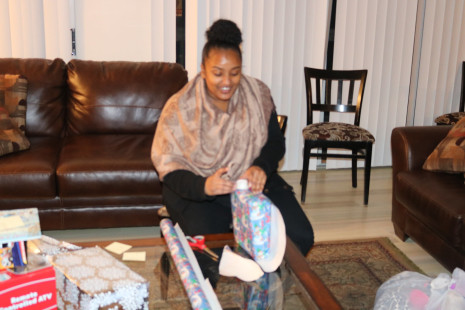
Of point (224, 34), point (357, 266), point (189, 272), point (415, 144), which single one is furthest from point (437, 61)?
point (189, 272)

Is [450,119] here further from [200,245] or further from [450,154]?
[200,245]

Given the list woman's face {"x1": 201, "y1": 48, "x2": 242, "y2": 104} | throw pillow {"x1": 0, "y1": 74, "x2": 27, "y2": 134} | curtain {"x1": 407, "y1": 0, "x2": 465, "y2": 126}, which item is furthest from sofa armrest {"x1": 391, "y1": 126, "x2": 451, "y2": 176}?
throw pillow {"x1": 0, "y1": 74, "x2": 27, "y2": 134}

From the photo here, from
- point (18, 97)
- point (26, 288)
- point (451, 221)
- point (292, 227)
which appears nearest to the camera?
point (26, 288)

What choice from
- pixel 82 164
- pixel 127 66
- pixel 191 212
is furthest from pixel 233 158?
pixel 127 66

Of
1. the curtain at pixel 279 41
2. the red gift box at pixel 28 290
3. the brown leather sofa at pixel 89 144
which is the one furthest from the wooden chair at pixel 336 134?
the red gift box at pixel 28 290

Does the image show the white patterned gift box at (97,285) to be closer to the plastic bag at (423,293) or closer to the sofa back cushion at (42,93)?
the plastic bag at (423,293)

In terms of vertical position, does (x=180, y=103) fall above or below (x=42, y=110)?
above

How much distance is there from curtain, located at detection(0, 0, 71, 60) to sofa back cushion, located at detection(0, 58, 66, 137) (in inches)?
16.6

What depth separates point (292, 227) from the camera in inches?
71.4

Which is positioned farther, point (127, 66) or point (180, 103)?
point (127, 66)

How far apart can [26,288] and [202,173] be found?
92 cm

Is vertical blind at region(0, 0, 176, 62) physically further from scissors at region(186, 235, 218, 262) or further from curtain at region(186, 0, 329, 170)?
scissors at region(186, 235, 218, 262)

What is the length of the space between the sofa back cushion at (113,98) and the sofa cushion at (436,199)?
4.84 feet

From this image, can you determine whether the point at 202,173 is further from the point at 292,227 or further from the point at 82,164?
the point at 82,164
